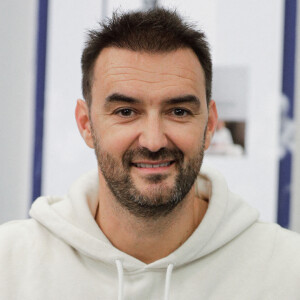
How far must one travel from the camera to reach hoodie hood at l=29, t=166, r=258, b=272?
1.08 m

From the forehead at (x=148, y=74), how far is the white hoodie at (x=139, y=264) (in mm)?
342

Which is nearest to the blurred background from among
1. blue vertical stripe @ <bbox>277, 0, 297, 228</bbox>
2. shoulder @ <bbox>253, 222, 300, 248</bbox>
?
blue vertical stripe @ <bbox>277, 0, 297, 228</bbox>

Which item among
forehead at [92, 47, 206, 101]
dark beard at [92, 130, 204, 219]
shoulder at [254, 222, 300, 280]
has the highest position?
forehead at [92, 47, 206, 101]

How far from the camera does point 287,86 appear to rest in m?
1.59

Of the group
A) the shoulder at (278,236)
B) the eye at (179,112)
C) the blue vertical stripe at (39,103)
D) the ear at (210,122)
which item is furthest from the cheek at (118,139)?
the blue vertical stripe at (39,103)

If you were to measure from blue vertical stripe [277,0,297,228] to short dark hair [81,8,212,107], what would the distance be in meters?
0.51

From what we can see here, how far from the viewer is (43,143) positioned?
1.81m

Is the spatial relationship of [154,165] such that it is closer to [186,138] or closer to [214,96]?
[186,138]

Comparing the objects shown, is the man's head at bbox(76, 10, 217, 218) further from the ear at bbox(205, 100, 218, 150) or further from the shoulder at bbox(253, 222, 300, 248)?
the shoulder at bbox(253, 222, 300, 248)

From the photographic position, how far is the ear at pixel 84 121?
122cm

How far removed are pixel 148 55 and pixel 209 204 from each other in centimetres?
45

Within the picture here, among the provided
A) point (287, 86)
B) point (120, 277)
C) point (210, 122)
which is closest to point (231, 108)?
point (287, 86)

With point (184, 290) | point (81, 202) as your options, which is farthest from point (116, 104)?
point (184, 290)

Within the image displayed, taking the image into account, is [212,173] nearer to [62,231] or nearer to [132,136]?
[132,136]
